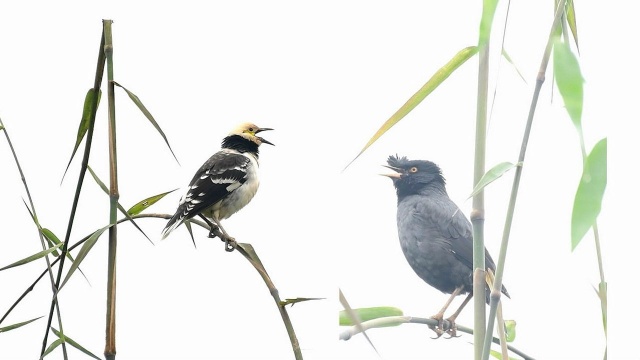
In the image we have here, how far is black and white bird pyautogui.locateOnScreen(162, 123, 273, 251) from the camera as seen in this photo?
121 cm

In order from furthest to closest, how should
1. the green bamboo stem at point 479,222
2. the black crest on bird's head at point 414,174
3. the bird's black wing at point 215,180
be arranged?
the bird's black wing at point 215,180
the black crest on bird's head at point 414,174
the green bamboo stem at point 479,222

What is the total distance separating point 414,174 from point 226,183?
0.40 metres

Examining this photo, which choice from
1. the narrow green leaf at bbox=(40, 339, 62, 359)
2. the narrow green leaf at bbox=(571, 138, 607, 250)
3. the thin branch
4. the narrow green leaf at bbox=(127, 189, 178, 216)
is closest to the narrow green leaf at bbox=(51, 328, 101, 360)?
the narrow green leaf at bbox=(40, 339, 62, 359)

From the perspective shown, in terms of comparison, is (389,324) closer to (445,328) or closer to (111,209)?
(445,328)

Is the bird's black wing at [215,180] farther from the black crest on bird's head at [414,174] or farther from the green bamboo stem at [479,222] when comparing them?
the green bamboo stem at [479,222]

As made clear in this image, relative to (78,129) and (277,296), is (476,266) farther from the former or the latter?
(78,129)

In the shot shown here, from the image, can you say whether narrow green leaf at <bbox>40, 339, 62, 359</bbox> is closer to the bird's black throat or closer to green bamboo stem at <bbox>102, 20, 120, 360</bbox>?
green bamboo stem at <bbox>102, 20, 120, 360</bbox>

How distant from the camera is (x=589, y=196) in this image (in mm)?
596

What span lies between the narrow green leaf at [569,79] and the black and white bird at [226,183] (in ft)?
2.04

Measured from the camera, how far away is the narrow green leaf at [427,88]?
721mm

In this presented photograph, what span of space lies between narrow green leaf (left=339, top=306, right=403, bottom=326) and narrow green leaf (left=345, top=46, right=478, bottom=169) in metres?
0.18

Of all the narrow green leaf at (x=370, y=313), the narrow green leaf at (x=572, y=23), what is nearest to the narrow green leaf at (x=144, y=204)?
the narrow green leaf at (x=370, y=313)

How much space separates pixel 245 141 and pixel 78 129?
741mm

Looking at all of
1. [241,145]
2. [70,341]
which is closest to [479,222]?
[70,341]
